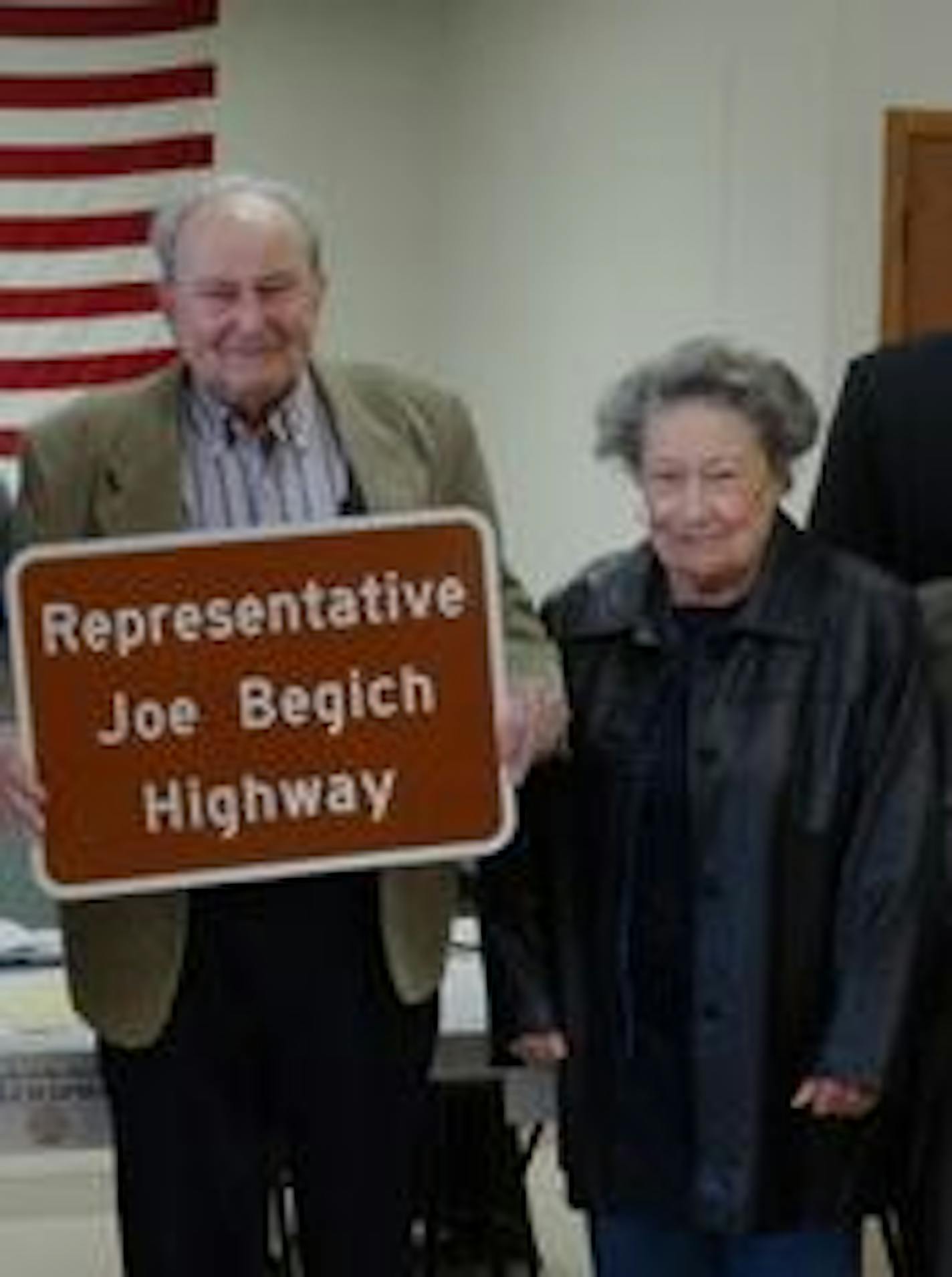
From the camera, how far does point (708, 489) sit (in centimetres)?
256

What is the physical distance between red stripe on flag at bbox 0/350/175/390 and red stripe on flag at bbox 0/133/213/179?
21.0 inches

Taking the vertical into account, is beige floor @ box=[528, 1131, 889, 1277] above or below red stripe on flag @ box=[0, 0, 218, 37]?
below

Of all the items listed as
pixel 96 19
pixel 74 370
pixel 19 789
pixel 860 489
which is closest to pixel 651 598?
pixel 860 489

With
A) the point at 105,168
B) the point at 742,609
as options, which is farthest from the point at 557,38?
the point at 742,609

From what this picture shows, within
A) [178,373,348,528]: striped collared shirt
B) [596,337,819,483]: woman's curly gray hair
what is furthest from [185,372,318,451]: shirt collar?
[596,337,819,483]: woman's curly gray hair

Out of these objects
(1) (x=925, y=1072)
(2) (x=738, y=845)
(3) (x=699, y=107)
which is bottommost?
(1) (x=925, y=1072)

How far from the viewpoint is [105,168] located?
22.1 feet

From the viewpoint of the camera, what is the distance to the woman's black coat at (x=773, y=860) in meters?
2.56

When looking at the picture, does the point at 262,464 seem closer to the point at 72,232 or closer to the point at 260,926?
the point at 260,926

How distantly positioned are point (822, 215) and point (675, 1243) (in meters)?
3.11

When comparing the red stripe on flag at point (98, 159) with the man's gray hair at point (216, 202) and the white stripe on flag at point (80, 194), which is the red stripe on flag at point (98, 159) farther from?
the man's gray hair at point (216, 202)

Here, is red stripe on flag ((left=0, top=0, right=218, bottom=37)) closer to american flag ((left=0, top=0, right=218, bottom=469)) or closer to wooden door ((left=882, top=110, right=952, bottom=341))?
american flag ((left=0, top=0, right=218, bottom=469))

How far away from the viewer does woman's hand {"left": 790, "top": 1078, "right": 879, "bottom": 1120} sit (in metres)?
2.57

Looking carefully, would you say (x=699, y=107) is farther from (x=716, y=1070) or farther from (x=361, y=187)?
(x=716, y=1070)
